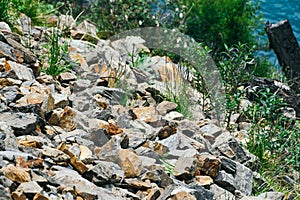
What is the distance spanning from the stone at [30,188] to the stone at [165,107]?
1.73 m

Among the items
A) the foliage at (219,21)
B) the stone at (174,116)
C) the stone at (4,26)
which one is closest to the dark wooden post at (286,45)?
the foliage at (219,21)

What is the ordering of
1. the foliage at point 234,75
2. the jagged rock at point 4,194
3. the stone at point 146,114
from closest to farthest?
the jagged rock at point 4,194, the stone at point 146,114, the foliage at point 234,75

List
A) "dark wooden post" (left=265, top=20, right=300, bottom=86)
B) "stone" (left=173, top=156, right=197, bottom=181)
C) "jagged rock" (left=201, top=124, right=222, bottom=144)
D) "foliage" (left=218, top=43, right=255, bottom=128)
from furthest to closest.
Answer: "dark wooden post" (left=265, top=20, right=300, bottom=86)
"foliage" (left=218, top=43, right=255, bottom=128)
"jagged rock" (left=201, top=124, right=222, bottom=144)
"stone" (left=173, top=156, right=197, bottom=181)

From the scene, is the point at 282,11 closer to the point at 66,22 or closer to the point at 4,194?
the point at 66,22

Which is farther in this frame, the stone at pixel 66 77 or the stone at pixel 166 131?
the stone at pixel 66 77

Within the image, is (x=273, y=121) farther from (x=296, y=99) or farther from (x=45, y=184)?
(x=45, y=184)

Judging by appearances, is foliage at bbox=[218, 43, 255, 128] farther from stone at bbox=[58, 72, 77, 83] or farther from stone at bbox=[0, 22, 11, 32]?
stone at bbox=[0, 22, 11, 32]

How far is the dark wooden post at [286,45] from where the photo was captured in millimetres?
7004

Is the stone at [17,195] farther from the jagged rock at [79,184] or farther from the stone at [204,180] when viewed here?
the stone at [204,180]

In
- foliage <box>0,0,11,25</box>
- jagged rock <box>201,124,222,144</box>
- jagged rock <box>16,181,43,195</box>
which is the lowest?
jagged rock <box>201,124,222,144</box>

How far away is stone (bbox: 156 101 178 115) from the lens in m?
4.20

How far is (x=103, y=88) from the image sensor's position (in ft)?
13.4

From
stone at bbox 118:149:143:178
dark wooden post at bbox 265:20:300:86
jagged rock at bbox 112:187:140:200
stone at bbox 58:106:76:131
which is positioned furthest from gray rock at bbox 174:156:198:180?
dark wooden post at bbox 265:20:300:86

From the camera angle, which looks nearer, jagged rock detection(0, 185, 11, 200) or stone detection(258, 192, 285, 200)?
jagged rock detection(0, 185, 11, 200)
